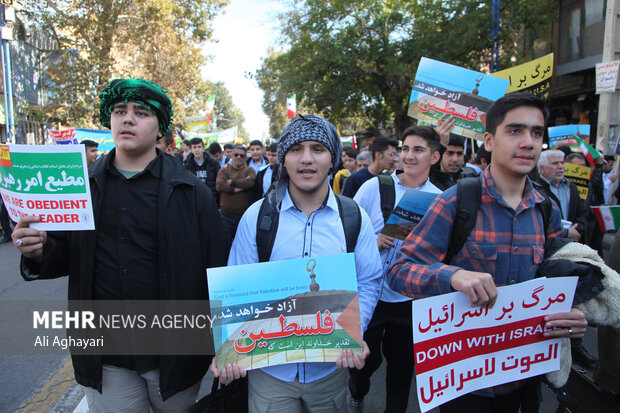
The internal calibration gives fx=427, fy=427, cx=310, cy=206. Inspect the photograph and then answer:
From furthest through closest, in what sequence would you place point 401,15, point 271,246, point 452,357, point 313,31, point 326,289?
point 313,31, point 401,15, point 271,246, point 326,289, point 452,357

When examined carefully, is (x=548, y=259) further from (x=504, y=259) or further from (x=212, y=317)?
(x=212, y=317)

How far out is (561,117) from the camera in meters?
17.4

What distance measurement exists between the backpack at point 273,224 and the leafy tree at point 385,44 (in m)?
14.2

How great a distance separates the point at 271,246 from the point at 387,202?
4.47 ft

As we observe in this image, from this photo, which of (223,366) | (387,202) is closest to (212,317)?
(223,366)

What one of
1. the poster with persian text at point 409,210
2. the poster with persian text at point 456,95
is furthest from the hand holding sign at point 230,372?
the poster with persian text at point 456,95

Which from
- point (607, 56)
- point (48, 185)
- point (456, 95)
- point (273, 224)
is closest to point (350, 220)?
point (273, 224)

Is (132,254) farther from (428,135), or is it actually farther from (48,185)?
(428,135)

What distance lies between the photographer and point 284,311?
6.11 feet

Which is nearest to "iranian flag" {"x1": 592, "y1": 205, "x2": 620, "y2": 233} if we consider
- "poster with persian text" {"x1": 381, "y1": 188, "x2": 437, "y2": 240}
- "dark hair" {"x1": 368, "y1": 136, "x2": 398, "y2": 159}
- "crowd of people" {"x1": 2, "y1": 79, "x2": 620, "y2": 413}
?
"dark hair" {"x1": 368, "y1": 136, "x2": 398, "y2": 159}

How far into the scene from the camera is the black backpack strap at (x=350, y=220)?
2.08 m

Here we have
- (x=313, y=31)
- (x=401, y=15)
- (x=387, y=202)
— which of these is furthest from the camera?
(x=313, y=31)

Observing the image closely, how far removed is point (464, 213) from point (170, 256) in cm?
137

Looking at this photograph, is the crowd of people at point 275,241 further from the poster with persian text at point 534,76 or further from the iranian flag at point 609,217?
the poster with persian text at point 534,76
